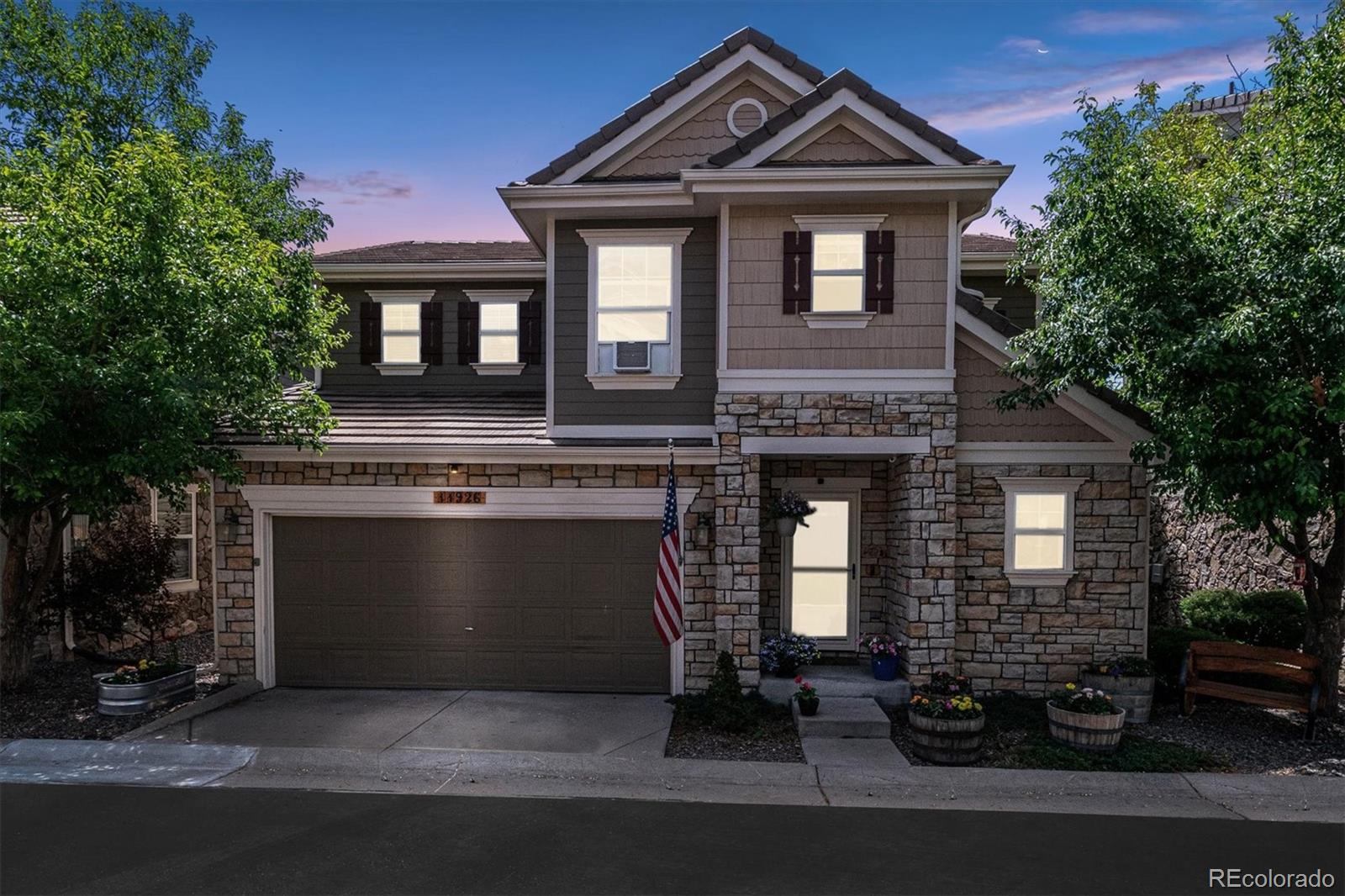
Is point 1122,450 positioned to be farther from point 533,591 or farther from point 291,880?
point 291,880

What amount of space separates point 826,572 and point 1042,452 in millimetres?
3140

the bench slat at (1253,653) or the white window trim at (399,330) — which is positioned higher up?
the white window trim at (399,330)

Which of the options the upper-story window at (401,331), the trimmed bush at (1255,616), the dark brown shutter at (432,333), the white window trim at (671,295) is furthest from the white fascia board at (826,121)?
the trimmed bush at (1255,616)

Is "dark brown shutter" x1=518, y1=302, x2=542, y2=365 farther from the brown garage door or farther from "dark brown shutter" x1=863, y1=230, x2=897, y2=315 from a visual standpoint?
"dark brown shutter" x1=863, y1=230, x2=897, y2=315

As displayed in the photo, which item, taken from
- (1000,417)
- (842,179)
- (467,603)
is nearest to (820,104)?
(842,179)

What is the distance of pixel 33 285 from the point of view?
302 inches

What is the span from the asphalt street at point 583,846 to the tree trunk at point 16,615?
11.3ft

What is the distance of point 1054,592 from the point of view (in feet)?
31.3

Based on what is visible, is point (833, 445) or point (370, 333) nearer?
point (833, 445)

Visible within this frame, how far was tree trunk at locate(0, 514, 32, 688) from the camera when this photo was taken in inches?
370

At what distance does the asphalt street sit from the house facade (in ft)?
10.4

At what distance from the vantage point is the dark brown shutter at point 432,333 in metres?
12.1

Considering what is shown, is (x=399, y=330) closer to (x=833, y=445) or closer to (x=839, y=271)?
(x=839, y=271)

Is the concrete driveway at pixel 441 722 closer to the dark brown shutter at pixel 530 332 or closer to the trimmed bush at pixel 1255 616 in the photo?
the dark brown shutter at pixel 530 332
